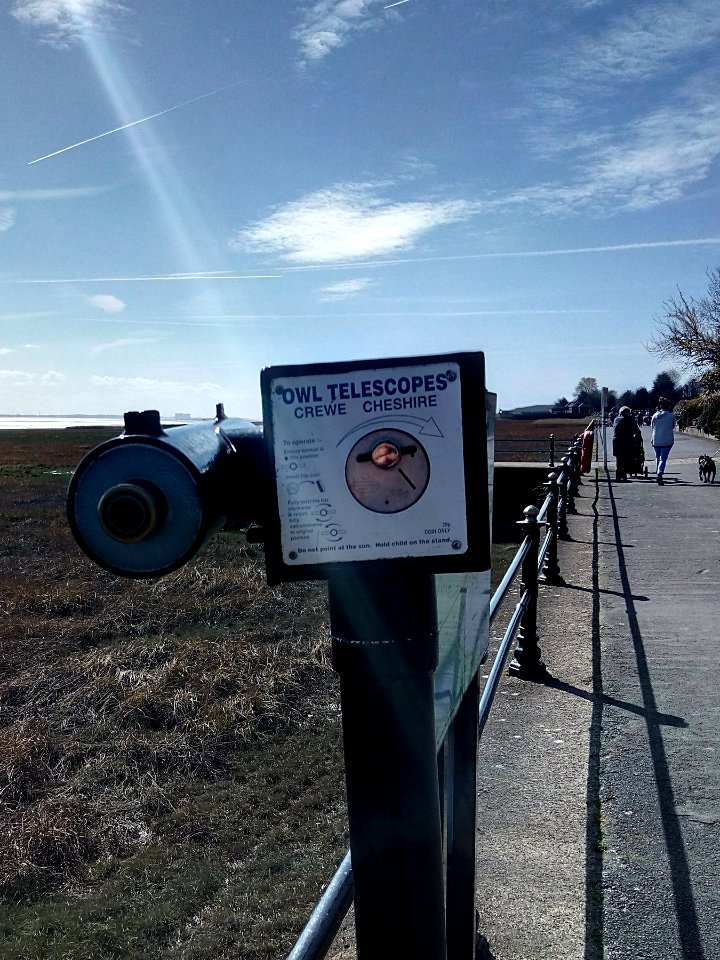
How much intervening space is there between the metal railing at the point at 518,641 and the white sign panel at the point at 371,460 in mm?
601

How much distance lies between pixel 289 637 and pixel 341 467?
27.6ft

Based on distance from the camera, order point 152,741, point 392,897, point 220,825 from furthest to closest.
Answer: point 152,741 < point 220,825 < point 392,897

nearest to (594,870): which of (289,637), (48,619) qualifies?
(289,637)

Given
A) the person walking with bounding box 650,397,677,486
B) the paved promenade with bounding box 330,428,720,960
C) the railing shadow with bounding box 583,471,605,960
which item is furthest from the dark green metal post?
the person walking with bounding box 650,397,677,486

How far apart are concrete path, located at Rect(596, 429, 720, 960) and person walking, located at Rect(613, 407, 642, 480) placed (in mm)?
9398

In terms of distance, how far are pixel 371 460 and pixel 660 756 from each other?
12.0ft

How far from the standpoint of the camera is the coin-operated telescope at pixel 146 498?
3.17ft

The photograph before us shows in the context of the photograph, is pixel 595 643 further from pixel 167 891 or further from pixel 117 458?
pixel 117 458

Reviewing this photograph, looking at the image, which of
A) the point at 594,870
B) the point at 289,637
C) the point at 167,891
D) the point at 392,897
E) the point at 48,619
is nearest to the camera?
the point at 392,897

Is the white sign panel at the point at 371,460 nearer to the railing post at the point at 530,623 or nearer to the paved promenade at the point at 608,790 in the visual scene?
the paved promenade at the point at 608,790

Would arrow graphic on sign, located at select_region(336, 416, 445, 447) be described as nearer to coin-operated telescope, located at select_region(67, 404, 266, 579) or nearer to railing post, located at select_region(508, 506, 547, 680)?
coin-operated telescope, located at select_region(67, 404, 266, 579)

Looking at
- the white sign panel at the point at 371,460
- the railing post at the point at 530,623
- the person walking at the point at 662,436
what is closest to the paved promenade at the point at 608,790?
the railing post at the point at 530,623

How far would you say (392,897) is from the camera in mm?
1118

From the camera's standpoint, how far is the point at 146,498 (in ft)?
3.14
